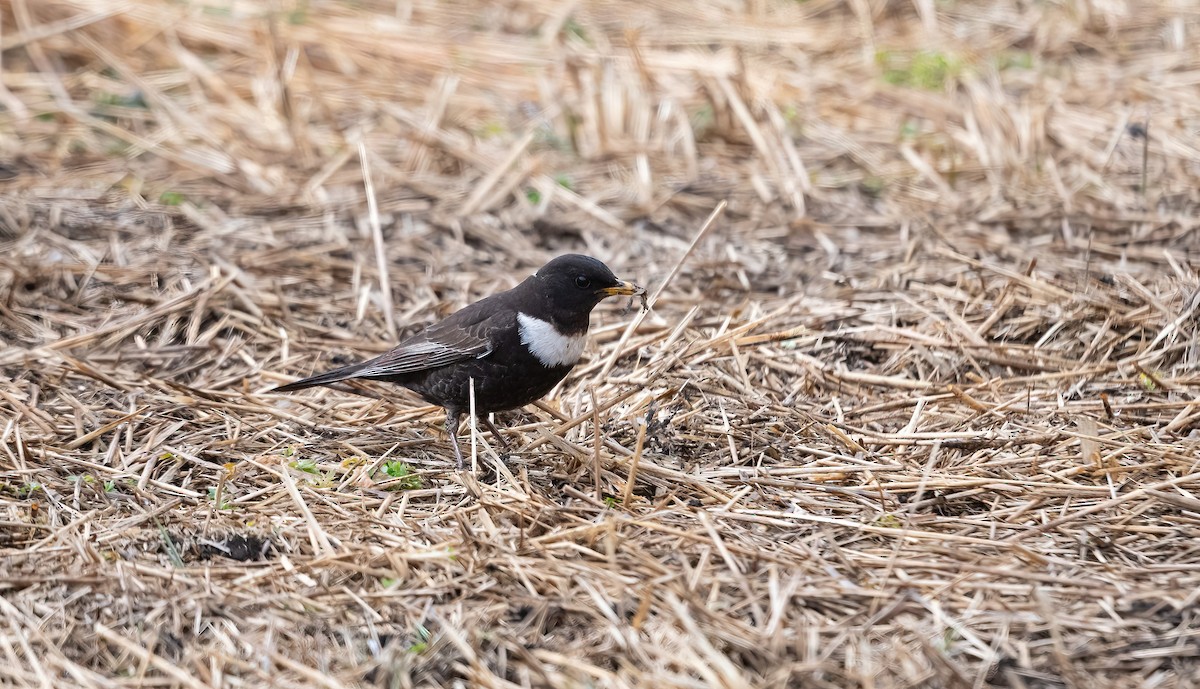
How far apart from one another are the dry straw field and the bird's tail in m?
0.18

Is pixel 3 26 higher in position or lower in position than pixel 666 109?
higher

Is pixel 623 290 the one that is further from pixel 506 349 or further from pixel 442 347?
pixel 442 347

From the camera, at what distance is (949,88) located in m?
8.84

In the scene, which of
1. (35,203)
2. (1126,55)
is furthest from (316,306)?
(1126,55)

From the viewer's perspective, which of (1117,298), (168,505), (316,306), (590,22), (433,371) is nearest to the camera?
(168,505)

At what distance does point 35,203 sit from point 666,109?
13.8 feet

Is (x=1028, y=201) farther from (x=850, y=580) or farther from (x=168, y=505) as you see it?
(x=168, y=505)

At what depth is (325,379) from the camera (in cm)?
491

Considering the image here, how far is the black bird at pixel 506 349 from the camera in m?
4.78

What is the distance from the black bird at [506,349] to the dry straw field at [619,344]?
8.6 inches

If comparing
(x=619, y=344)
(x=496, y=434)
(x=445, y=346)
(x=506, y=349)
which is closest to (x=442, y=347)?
(x=445, y=346)

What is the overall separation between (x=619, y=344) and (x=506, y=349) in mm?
647

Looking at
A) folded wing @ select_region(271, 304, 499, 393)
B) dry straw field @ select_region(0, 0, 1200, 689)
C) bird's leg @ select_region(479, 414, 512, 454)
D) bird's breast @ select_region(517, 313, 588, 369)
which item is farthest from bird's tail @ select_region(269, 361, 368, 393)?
bird's breast @ select_region(517, 313, 588, 369)

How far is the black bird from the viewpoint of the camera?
478 cm
